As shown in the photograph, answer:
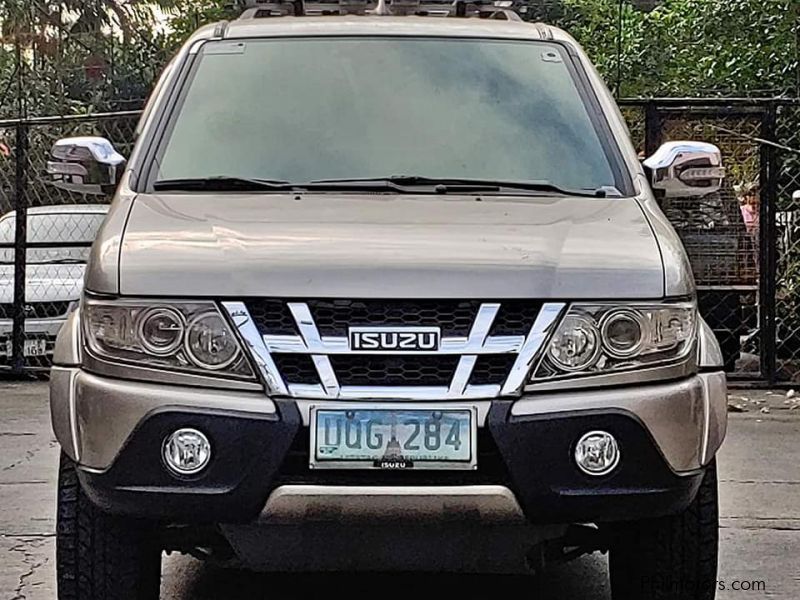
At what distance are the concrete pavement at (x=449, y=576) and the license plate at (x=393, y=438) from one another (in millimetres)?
1510

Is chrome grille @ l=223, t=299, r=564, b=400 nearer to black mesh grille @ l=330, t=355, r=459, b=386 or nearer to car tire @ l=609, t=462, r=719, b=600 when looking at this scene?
black mesh grille @ l=330, t=355, r=459, b=386

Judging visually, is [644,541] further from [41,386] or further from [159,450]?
[41,386]

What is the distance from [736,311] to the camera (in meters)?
9.12

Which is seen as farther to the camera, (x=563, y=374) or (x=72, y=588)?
(x=72, y=588)

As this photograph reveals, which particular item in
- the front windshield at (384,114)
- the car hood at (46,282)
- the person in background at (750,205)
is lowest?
the car hood at (46,282)

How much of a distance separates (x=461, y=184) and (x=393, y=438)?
3.77 feet

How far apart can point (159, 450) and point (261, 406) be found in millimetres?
267

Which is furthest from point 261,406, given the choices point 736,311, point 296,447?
point 736,311

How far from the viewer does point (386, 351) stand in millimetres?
3213

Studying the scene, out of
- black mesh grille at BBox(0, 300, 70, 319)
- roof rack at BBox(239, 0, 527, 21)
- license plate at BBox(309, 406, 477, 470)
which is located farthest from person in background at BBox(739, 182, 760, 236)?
license plate at BBox(309, 406, 477, 470)

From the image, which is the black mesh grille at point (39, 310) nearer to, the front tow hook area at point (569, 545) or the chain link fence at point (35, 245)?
the chain link fence at point (35, 245)

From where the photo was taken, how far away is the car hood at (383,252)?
3252 mm

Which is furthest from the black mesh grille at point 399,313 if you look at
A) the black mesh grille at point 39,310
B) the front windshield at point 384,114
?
the black mesh grille at point 39,310

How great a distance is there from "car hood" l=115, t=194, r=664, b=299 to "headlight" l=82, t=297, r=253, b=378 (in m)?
0.04
